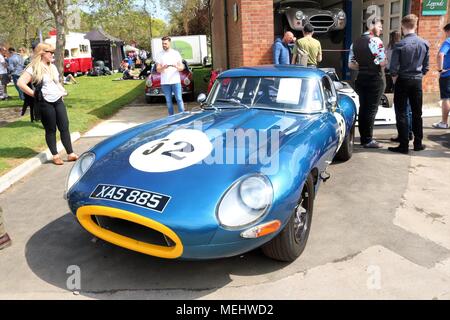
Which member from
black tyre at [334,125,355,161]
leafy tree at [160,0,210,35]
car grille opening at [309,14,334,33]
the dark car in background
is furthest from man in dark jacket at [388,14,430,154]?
leafy tree at [160,0,210,35]

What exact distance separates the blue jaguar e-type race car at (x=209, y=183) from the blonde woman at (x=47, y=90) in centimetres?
261

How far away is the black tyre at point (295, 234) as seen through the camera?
2.95 meters

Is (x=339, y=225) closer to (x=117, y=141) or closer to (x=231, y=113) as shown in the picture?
(x=231, y=113)

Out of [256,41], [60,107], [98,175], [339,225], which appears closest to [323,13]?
[256,41]

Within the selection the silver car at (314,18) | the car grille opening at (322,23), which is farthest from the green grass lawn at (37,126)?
the car grille opening at (322,23)

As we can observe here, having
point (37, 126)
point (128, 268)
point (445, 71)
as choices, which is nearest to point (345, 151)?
point (445, 71)

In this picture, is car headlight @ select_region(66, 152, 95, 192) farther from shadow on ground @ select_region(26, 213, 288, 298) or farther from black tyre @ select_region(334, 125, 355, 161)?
black tyre @ select_region(334, 125, 355, 161)

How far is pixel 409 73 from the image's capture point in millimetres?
5961

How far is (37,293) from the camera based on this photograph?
282cm

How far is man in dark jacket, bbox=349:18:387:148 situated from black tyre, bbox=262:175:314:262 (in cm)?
359

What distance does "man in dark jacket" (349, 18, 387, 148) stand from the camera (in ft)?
20.1

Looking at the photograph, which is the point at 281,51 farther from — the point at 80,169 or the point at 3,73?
the point at 3,73
